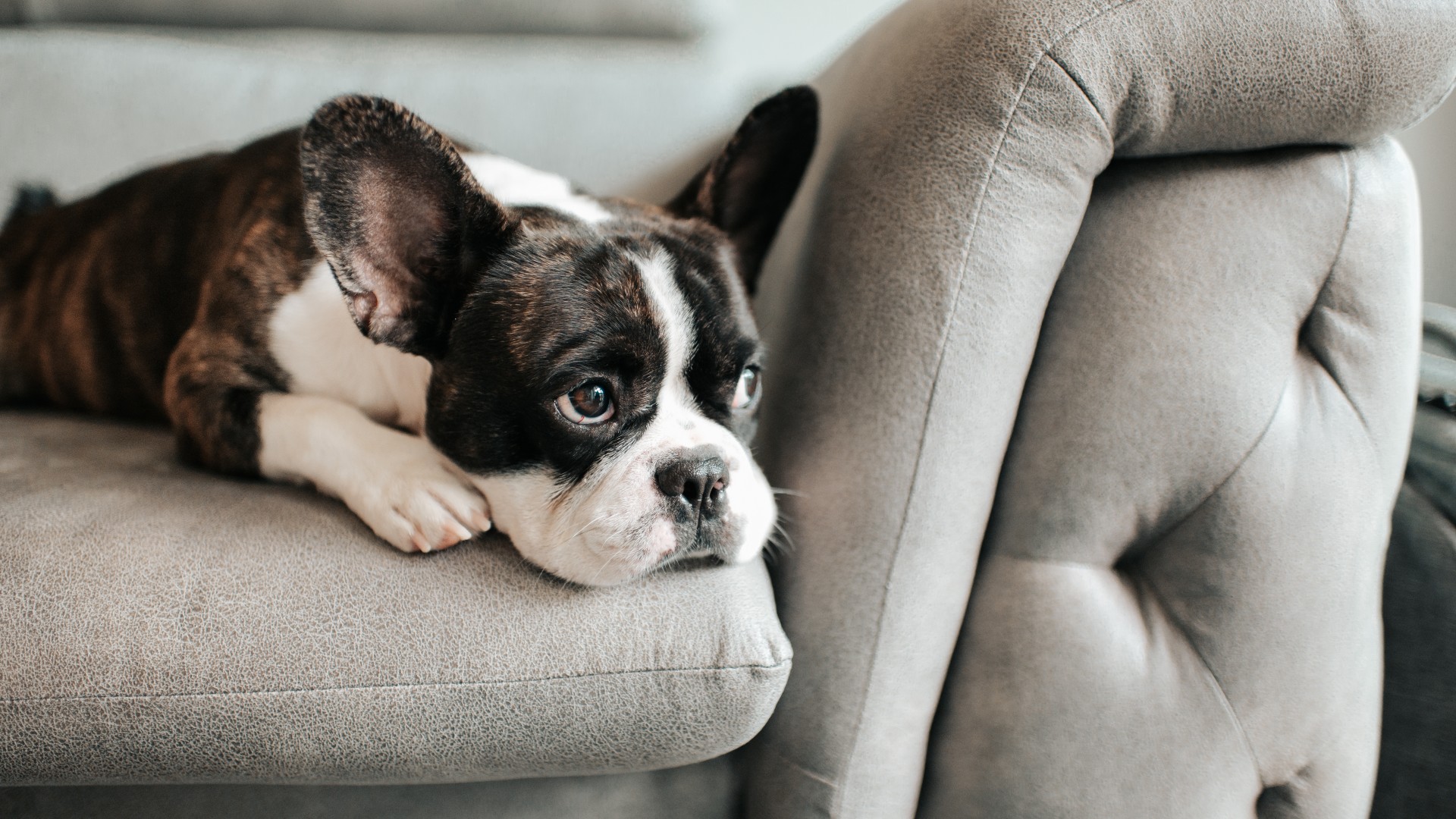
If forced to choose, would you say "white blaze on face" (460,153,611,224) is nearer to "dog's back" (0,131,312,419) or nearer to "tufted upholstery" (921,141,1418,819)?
"dog's back" (0,131,312,419)

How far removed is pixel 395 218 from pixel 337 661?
566 mm

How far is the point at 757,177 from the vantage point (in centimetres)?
150

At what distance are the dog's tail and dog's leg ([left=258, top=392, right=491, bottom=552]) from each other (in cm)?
129

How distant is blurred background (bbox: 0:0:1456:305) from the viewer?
218 centimetres

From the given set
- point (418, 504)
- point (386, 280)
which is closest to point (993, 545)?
point (418, 504)

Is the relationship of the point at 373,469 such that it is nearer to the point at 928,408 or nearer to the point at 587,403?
the point at 587,403

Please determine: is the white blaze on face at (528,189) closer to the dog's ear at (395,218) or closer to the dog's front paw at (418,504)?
the dog's ear at (395,218)

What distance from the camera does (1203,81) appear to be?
3.56ft

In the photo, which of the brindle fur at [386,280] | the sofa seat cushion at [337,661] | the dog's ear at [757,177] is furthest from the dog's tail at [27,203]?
the dog's ear at [757,177]

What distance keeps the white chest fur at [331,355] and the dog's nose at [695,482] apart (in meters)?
0.49

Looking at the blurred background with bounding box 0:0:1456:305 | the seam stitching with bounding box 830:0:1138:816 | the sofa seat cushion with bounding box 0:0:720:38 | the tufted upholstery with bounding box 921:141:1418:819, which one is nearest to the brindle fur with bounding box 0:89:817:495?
the seam stitching with bounding box 830:0:1138:816

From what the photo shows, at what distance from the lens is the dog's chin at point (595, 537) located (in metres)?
1.07

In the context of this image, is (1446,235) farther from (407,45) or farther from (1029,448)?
(407,45)

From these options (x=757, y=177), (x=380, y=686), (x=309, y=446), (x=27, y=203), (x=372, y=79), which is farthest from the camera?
(x=372, y=79)
